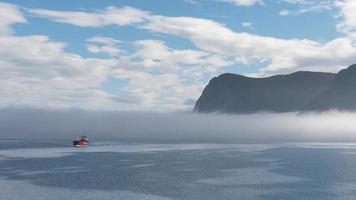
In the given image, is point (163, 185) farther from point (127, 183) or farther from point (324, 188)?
point (324, 188)

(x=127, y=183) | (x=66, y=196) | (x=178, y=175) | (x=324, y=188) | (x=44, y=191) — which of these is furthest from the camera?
(x=178, y=175)

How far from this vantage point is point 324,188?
92.4 meters

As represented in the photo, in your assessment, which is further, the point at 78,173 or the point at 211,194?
the point at 78,173

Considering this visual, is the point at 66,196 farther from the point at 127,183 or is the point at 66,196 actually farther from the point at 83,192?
the point at 127,183

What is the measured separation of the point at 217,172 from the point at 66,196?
163 ft

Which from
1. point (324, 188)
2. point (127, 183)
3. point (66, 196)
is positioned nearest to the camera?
point (66, 196)

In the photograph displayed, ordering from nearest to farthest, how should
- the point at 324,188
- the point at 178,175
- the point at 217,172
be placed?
the point at 324,188
the point at 178,175
the point at 217,172

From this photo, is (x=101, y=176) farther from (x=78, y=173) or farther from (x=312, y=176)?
(x=312, y=176)

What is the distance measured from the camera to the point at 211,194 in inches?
3265

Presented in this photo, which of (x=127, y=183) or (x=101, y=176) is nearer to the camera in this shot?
(x=127, y=183)

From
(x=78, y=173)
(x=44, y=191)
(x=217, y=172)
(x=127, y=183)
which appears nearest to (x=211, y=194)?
(x=127, y=183)

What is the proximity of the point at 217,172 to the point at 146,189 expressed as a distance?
1419 inches

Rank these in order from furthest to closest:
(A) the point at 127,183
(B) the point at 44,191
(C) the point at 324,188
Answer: (A) the point at 127,183
(C) the point at 324,188
(B) the point at 44,191

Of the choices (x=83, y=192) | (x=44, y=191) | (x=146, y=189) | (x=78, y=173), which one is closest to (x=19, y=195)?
(x=44, y=191)
